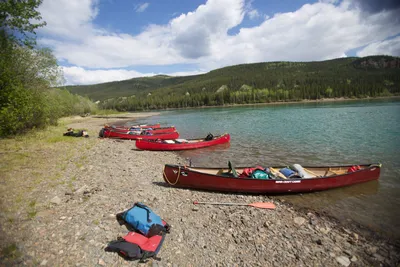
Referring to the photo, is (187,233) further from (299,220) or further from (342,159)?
(342,159)

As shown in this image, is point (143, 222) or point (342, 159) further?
point (342, 159)

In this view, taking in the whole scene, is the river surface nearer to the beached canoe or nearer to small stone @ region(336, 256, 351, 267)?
the beached canoe

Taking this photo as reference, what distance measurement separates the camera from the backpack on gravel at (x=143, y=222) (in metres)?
6.45

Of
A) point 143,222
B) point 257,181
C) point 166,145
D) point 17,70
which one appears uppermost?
point 17,70


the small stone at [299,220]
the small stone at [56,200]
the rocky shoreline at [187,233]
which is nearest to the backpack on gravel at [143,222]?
the rocky shoreline at [187,233]

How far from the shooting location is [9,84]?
16.9 meters

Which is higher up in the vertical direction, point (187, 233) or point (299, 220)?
point (187, 233)

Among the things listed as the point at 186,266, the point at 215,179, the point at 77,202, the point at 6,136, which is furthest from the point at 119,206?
the point at 6,136

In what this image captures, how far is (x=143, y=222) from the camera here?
6590 millimetres

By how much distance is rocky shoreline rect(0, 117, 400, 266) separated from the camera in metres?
5.82

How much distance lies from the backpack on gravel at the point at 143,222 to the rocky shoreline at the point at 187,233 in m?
0.32

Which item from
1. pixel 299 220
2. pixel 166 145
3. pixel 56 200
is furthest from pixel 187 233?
pixel 166 145

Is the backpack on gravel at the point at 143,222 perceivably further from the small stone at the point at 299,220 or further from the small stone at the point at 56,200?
the small stone at the point at 299,220

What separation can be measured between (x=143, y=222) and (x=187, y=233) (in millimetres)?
1599
